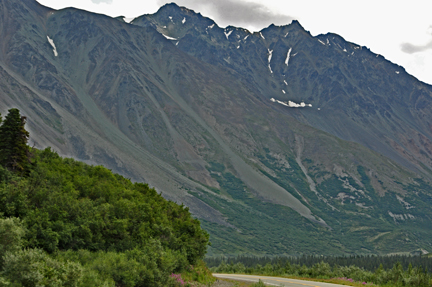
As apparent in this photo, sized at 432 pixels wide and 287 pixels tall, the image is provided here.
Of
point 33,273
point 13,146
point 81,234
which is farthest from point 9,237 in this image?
point 13,146

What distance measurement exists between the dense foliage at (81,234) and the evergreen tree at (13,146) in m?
0.91

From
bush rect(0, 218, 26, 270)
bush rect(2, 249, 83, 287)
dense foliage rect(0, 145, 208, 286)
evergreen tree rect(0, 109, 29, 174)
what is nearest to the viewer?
bush rect(2, 249, 83, 287)

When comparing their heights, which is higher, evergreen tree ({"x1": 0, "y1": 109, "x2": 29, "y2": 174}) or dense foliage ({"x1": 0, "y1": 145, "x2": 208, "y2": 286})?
evergreen tree ({"x1": 0, "y1": 109, "x2": 29, "y2": 174})

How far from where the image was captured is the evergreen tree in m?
32.6

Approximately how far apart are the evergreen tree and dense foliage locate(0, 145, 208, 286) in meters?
0.91

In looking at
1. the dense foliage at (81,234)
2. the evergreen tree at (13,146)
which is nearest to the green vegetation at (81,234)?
the dense foliage at (81,234)

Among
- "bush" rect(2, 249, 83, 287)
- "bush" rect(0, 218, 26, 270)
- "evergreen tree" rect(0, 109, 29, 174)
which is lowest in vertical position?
"bush" rect(2, 249, 83, 287)

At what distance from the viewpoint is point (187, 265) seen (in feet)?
121

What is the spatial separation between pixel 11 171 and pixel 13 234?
505 inches

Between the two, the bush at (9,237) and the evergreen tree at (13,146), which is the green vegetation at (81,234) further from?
the evergreen tree at (13,146)

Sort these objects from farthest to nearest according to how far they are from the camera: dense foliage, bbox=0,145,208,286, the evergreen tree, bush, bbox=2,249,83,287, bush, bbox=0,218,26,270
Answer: the evergreen tree < bush, bbox=0,218,26,270 < dense foliage, bbox=0,145,208,286 < bush, bbox=2,249,83,287

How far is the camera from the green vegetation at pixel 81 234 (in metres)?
19.4

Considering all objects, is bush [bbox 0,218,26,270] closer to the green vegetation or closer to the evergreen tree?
the green vegetation

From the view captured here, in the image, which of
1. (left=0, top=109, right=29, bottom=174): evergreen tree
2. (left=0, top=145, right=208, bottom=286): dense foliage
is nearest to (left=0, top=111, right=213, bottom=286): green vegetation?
(left=0, top=145, right=208, bottom=286): dense foliage
